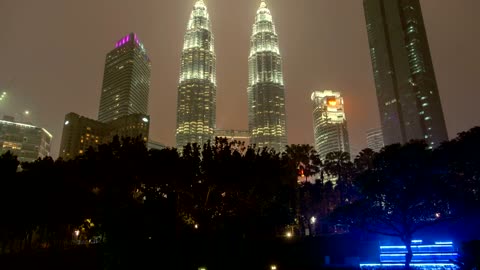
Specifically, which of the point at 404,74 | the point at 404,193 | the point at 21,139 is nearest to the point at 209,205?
the point at 404,193

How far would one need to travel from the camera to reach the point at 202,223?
4312 centimetres

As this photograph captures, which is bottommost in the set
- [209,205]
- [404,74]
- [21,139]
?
[209,205]

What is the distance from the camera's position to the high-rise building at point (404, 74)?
17275 centimetres

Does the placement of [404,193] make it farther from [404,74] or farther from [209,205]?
[404,74]

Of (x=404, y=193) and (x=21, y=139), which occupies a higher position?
(x=21, y=139)

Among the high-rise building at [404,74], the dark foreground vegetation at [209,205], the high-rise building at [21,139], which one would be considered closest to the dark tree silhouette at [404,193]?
the dark foreground vegetation at [209,205]

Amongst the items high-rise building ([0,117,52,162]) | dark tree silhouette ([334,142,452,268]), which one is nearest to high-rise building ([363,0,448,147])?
dark tree silhouette ([334,142,452,268])

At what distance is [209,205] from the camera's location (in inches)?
1768

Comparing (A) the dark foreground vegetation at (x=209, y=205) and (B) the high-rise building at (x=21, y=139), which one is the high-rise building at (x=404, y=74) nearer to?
(A) the dark foreground vegetation at (x=209, y=205)

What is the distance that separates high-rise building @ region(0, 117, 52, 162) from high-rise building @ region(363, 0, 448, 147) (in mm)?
162146

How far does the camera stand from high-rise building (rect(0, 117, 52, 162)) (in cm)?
18050

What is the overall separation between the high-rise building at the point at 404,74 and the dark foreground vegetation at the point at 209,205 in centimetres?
14049

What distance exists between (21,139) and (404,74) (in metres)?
180

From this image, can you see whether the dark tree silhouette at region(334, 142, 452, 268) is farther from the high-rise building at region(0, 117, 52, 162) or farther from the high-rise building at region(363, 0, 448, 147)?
the high-rise building at region(0, 117, 52, 162)
